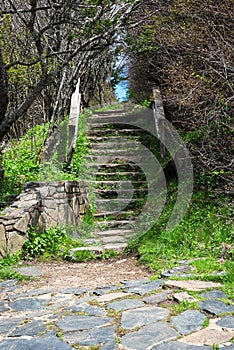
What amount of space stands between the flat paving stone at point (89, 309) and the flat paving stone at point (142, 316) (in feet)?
0.63

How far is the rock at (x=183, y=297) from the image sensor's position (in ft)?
9.96

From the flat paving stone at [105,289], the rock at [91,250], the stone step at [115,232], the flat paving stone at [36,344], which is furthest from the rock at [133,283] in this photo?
Answer: the stone step at [115,232]

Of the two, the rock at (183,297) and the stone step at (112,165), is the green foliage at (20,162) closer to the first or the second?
the stone step at (112,165)

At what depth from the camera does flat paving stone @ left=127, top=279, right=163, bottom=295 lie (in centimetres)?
344

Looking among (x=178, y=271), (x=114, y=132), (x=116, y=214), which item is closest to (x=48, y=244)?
(x=116, y=214)

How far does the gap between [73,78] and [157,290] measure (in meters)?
7.10

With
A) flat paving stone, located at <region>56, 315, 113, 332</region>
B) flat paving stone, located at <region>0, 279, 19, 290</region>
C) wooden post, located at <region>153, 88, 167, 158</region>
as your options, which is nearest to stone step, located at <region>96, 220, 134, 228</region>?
wooden post, located at <region>153, 88, 167, 158</region>

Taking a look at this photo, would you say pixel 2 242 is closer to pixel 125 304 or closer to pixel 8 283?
pixel 8 283

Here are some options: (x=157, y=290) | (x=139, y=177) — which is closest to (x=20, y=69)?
(x=139, y=177)

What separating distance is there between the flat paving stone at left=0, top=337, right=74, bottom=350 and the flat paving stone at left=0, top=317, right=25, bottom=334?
21cm

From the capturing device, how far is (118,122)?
1045 centimetres

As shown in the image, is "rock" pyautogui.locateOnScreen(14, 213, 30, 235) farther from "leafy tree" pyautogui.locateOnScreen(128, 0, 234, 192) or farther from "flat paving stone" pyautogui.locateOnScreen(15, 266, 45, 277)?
"leafy tree" pyautogui.locateOnScreen(128, 0, 234, 192)

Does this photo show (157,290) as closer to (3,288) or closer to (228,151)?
(3,288)

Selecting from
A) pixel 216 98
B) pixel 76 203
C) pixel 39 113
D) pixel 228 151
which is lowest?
pixel 76 203
